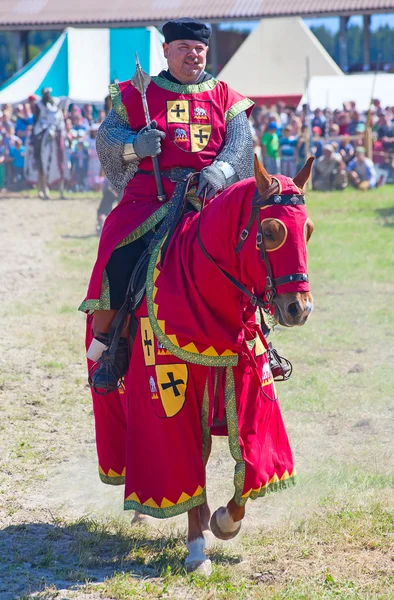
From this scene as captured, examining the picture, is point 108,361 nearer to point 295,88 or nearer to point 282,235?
point 282,235

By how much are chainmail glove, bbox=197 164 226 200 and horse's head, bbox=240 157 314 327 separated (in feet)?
1.57

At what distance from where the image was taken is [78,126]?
1994 centimetres

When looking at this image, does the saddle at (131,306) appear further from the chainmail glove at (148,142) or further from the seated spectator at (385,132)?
the seated spectator at (385,132)

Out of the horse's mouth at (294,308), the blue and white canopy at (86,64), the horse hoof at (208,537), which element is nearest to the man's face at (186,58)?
the horse's mouth at (294,308)

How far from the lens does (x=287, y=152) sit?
19.1 meters

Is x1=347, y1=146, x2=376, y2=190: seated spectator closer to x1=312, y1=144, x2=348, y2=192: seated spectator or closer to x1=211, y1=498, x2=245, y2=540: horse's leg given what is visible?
x1=312, y1=144, x2=348, y2=192: seated spectator

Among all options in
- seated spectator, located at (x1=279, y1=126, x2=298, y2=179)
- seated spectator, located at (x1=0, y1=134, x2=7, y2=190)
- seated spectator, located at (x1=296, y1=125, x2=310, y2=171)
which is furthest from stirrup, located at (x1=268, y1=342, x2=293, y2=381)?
seated spectator, located at (x1=0, y1=134, x2=7, y2=190)

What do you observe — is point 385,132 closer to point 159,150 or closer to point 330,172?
point 330,172

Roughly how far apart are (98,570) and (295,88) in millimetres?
22776

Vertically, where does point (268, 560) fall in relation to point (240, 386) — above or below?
below

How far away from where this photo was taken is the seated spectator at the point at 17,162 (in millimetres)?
19906

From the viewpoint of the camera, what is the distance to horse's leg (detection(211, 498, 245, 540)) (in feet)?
13.0

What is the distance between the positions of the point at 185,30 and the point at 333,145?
15.3 meters

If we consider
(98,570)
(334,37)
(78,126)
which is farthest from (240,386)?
(334,37)
